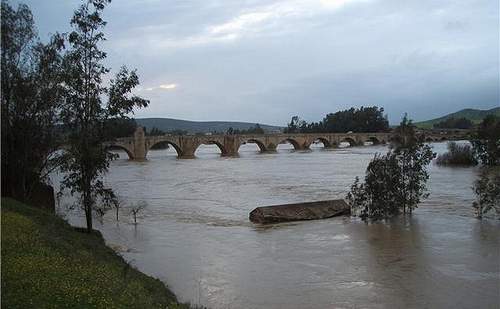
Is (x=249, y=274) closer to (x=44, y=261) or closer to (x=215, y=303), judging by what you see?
(x=215, y=303)

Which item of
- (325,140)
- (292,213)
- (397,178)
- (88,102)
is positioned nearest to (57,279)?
(88,102)

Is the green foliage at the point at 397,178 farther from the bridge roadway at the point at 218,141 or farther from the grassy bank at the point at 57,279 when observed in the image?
the bridge roadway at the point at 218,141

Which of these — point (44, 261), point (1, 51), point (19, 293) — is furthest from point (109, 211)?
point (19, 293)

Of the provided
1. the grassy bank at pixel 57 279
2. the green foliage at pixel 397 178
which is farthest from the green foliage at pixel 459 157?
the grassy bank at pixel 57 279

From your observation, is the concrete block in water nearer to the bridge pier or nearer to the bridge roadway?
the bridge roadway

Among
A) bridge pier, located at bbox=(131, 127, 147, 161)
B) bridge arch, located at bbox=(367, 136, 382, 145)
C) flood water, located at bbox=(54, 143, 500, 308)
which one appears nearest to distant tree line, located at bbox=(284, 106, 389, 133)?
bridge arch, located at bbox=(367, 136, 382, 145)

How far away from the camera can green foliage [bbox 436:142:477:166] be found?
60875 millimetres

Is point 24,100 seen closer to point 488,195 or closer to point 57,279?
point 57,279

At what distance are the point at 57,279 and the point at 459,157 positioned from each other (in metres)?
59.6

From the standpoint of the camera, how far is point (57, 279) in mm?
8727

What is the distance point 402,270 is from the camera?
15.5m

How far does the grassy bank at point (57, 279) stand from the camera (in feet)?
25.5

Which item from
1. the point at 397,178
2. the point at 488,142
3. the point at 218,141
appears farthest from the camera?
the point at 218,141

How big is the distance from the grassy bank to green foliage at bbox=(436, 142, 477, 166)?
5515 cm
